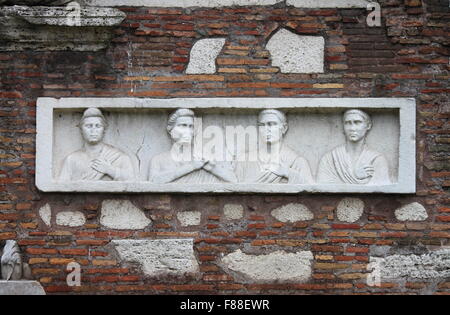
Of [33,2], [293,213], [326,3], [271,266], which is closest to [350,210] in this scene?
[293,213]

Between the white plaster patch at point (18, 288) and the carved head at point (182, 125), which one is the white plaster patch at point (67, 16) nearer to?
the carved head at point (182, 125)

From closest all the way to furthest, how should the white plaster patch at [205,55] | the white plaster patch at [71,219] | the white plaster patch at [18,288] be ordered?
1. the white plaster patch at [18,288]
2. the white plaster patch at [71,219]
3. the white plaster patch at [205,55]

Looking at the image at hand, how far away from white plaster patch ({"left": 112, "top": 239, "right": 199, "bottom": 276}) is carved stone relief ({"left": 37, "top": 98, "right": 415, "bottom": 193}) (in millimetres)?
417

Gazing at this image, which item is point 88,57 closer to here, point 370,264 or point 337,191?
→ point 337,191

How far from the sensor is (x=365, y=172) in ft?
22.8

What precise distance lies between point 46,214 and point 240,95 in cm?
171

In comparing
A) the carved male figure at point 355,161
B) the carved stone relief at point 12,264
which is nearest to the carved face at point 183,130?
the carved male figure at point 355,161

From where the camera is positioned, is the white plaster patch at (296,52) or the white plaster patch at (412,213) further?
the white plaster patch at (296,52)

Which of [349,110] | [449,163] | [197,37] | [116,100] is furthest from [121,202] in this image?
[449,163]

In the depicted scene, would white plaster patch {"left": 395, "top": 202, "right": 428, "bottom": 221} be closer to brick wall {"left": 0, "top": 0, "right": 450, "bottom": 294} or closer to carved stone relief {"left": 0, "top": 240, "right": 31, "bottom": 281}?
brick wall {"left": 0, "top": 0, "right": 450, "bottom": 294}

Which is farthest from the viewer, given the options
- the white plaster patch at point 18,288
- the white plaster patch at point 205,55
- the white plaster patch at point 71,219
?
the white plaster patch at point 205,55

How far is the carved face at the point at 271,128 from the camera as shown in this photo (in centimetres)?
701

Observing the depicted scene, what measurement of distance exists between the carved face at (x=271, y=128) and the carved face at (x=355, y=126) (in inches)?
19.5

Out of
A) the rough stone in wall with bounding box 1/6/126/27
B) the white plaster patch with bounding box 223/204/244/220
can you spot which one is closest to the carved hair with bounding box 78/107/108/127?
the rough stone in wall with bounding box 1/6/126/27
